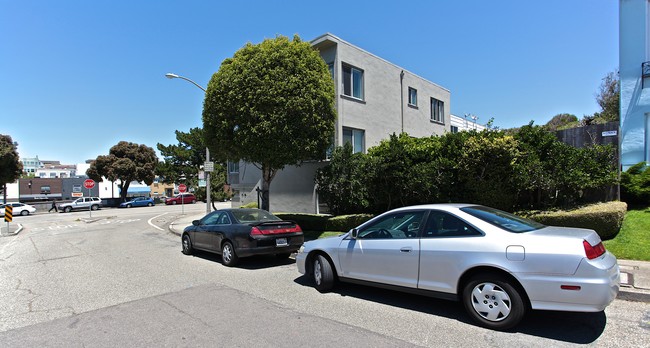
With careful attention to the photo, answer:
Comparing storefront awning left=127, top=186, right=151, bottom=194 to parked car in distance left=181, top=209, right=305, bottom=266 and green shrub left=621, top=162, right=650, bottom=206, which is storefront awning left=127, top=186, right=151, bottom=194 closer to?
parked car in distance left=181, top=209, right=305, bottom=266

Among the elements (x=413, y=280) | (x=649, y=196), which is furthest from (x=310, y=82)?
(x=649, y=196)

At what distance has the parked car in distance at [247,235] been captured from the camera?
8.63 m

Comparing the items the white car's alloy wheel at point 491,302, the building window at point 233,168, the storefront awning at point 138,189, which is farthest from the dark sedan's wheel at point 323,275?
the storefront awning at point 138,189

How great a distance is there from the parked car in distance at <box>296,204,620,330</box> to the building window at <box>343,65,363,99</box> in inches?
488

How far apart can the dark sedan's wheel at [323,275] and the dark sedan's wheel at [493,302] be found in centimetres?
234

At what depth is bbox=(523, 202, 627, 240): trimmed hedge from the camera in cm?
835

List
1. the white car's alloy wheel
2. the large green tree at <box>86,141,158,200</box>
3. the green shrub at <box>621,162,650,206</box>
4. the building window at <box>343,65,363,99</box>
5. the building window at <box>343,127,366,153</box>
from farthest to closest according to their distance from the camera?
1. the large green tree at <box>86,141,158,200</box>
2. the building window at <box>343,127,366,153</box>
3. the building window at <box>343,65,363,99</box>
4. the green shrub at <box>621,162,650,206</box>
5. the white car's alloy wheel

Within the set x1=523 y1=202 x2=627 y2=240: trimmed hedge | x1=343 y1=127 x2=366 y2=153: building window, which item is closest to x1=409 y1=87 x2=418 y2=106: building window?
x1=343 y1=127 x2=366 y2=153: building window

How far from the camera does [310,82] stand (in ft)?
40.5

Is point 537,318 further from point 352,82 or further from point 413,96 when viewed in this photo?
point 413,96

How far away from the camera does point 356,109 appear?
58.2 feet

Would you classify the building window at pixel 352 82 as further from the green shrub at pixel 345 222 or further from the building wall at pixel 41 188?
the building wall at pixel 41 188

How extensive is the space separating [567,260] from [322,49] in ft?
49.2

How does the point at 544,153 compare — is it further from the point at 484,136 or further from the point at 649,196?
the point at 649,196
